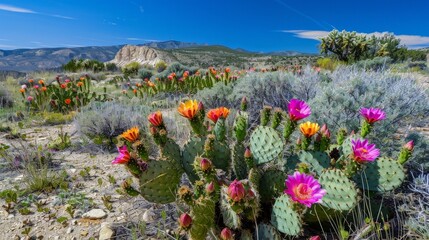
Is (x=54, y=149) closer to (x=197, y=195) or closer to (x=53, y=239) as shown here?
(x=53, y=239)

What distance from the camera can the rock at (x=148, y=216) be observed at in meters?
2.46

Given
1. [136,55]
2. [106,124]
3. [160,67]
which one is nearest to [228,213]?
[106,124]

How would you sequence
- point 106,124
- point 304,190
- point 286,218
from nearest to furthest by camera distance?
point 304,190, point 286,218, point 106,124

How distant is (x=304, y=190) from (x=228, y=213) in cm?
53

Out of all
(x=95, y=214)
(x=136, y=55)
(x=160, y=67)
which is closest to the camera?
(x=95, y=214)

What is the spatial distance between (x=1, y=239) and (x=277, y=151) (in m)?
2.23

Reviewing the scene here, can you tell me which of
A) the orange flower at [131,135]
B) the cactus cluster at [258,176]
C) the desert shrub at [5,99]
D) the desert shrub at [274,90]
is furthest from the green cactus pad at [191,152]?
the desert shrub at [5,99]

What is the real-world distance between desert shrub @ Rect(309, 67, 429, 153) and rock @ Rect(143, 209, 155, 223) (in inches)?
78.9

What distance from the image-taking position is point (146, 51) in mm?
44969

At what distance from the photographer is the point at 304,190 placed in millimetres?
1589

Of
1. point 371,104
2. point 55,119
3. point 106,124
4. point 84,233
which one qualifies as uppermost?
point 371,104

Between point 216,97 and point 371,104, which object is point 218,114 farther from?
point 216,97

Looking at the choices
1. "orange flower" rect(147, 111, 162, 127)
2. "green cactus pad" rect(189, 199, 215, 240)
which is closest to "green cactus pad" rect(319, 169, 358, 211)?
"green cactus pad" rect(189, 199, 215, 240)

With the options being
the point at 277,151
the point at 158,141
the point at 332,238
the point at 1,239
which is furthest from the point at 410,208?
the point at 1,239
